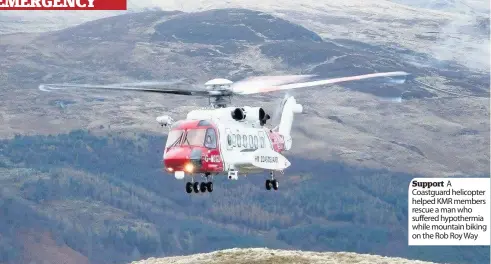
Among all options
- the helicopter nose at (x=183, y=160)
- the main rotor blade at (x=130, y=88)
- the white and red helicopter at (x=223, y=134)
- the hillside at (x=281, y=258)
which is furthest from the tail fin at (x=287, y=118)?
the helicopter nose at (x=183, y=160)

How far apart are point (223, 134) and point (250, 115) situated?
4.77 metres

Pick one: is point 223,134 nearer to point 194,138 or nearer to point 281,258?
point 194,138

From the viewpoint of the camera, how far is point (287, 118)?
317 ft

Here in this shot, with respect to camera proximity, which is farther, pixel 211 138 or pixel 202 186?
pixel 211 138

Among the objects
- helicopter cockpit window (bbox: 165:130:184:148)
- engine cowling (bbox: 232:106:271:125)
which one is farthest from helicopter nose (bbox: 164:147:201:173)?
engine cowling (bbox: 232:106:271:125)

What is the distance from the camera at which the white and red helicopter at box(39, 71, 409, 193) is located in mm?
78438

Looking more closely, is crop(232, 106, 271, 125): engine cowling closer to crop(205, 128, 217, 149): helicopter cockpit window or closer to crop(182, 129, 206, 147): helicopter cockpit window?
crop(205, 128, 217, 149): helicopter cockpit window

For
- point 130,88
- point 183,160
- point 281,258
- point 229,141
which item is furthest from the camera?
point 281,258

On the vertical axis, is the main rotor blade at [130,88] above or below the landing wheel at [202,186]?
above

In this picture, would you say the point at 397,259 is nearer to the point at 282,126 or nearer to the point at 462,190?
the point at 462,190

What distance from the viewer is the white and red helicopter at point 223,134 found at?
78.4m

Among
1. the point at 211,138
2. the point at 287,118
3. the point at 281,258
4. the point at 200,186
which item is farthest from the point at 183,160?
the point at 287,118

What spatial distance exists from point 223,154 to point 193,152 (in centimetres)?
255

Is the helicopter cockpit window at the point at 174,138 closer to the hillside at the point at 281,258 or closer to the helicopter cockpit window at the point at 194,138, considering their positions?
the helicopter cockpit window at the point at 194,138
